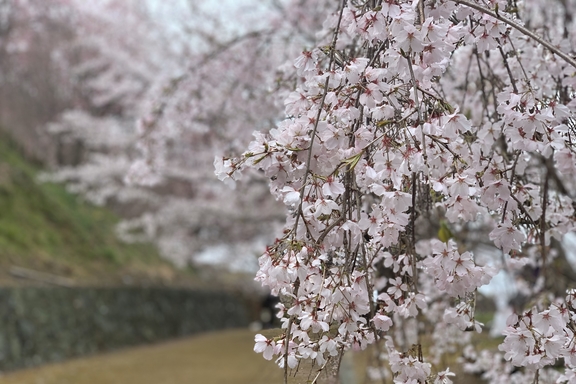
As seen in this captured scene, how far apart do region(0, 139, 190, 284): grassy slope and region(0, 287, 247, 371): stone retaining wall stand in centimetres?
26

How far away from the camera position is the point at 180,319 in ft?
31.9

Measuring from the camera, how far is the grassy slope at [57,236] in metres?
6.71

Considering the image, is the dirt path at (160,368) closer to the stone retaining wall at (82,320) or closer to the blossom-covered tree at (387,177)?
the stone retaining wall at (82,320)

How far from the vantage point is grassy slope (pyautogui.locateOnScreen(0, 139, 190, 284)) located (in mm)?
6707

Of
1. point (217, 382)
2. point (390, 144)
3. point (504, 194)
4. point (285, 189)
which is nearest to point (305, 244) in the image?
point (285, 189)

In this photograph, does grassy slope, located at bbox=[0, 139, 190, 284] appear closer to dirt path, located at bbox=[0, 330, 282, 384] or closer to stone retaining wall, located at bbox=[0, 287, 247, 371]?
stone retaining wall, located at bbox=[0, 287, 247, 371]

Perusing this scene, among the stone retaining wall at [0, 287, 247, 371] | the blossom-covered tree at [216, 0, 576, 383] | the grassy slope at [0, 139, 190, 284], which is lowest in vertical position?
the blossom-covered tree at [216, 0, 576, 383]

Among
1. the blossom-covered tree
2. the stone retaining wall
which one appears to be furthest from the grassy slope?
the blossom-covered tree

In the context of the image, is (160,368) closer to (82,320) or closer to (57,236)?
(82,320)

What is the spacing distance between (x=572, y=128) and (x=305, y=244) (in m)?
0.55

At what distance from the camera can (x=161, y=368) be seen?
599cm

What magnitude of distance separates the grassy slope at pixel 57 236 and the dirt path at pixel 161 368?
41.1 inches

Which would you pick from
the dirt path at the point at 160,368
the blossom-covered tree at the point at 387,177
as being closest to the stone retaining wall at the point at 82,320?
the dirt path at the point at 160,368

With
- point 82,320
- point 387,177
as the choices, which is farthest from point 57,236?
point 387,177
